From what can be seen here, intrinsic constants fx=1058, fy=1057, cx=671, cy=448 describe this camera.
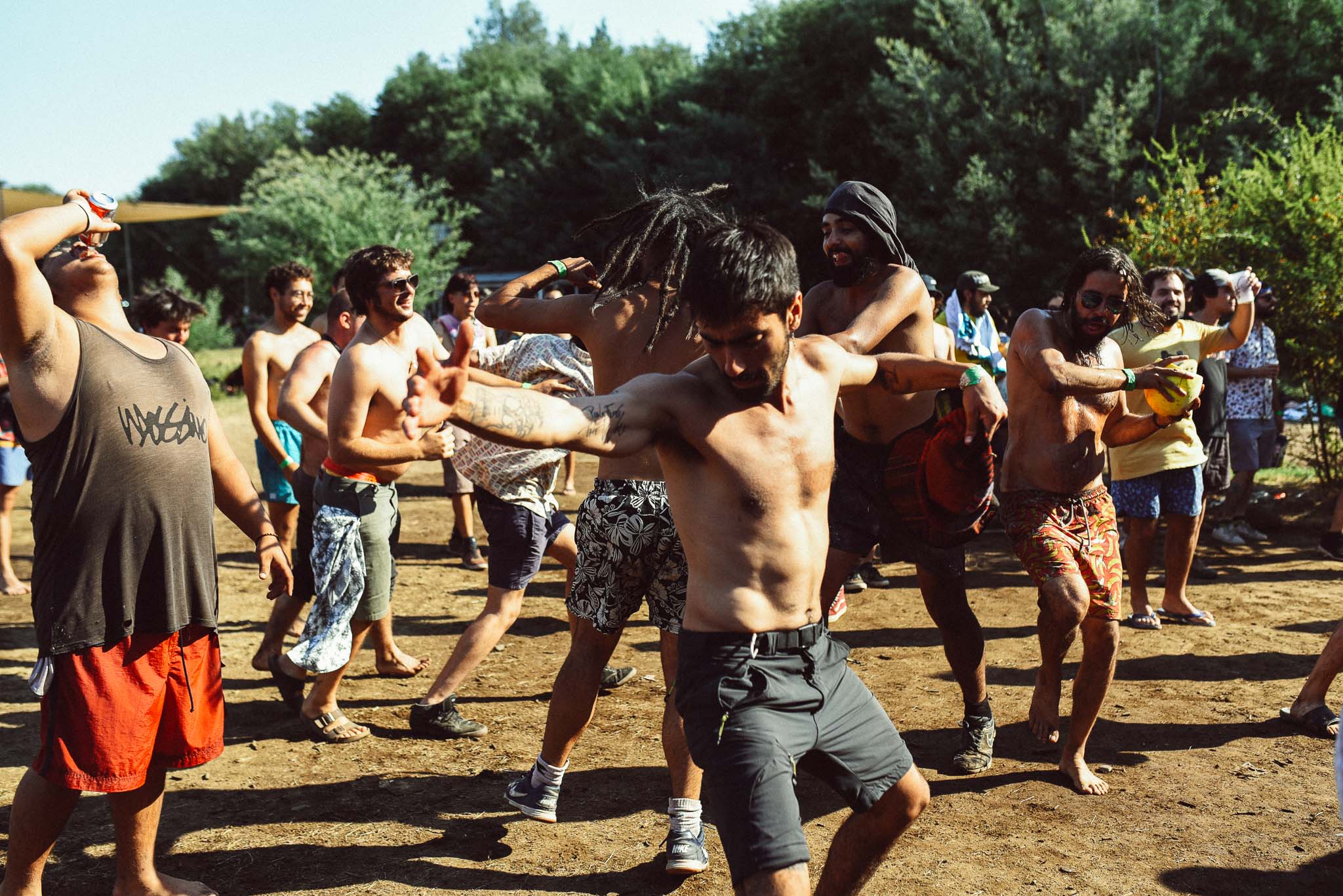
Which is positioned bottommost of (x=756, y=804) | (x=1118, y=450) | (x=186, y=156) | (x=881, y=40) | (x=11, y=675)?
(x=11, y=675)

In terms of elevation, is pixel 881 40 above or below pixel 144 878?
above

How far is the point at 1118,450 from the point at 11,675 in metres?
6.54

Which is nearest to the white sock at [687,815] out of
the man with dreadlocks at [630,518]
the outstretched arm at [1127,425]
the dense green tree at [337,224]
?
the man with dreadlocks at [630,518]

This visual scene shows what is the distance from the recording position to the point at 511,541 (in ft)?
16.0

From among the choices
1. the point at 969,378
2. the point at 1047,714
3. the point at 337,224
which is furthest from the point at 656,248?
the point at 337,224

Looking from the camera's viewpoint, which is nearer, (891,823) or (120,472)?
(891,823)

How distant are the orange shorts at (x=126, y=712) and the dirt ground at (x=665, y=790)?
679 mm

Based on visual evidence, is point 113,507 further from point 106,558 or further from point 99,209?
point 99,209

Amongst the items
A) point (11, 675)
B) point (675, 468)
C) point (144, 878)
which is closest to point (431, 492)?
point (11, 675)

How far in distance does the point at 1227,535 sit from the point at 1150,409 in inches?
135

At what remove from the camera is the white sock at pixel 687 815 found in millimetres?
3500

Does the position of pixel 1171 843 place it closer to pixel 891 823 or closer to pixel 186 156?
pixel 891 823

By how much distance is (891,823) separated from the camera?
8.82 ft

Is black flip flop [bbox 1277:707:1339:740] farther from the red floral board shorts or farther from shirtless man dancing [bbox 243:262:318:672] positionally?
shirtless man dancing [bbox 243:262:318:672]
